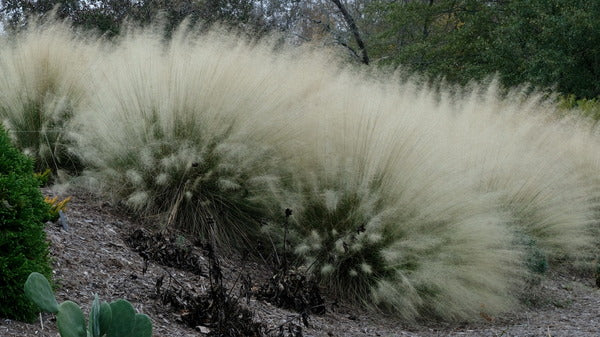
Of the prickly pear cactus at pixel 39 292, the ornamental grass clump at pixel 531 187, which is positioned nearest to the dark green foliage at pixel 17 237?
the prickly pear cactus at pixel 39 292

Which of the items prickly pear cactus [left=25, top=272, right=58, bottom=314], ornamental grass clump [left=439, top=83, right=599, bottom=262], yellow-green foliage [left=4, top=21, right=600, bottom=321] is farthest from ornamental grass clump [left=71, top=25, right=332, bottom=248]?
prickly pear cactus [left=25, top=272, right=58, bottom=314]

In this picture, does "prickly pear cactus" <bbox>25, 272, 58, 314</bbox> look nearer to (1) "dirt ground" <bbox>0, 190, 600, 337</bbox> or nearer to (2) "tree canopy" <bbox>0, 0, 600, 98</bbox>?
(1) "dirt ground" <bbox>0, 190, 600, 337</bbox>

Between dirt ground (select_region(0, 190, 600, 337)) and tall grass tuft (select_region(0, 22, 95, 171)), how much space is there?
54cm

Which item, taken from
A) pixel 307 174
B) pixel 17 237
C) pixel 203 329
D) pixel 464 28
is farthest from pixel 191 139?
pixel 464 28

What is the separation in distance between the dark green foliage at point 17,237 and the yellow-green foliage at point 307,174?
1703mm

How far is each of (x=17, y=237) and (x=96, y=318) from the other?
72cm

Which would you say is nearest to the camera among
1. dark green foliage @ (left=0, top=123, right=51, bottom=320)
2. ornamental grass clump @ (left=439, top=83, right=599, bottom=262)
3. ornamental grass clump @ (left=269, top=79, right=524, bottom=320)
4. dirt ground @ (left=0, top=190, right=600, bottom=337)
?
dark green foliage @ (left=0, top=123, right=51, bottom=320)

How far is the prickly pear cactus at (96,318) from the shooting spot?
1798 millimetres

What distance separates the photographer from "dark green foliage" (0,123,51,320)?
7.55ft

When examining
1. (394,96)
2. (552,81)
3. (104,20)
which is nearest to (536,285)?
(394,96)

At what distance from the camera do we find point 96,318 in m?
1.80

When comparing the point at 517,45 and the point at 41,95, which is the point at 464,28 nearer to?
the point at 517,45

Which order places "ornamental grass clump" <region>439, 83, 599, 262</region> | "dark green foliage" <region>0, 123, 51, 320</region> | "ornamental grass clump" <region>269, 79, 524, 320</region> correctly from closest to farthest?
"dark green foliage" <region>0, 123, 51, 320</region>, "ornamental grass clump" <region>269, 79, 524, 320</region>, "ornamental grass clump" <region>439, 83, 599, 262</region>

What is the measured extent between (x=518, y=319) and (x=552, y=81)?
9743 millimetres
